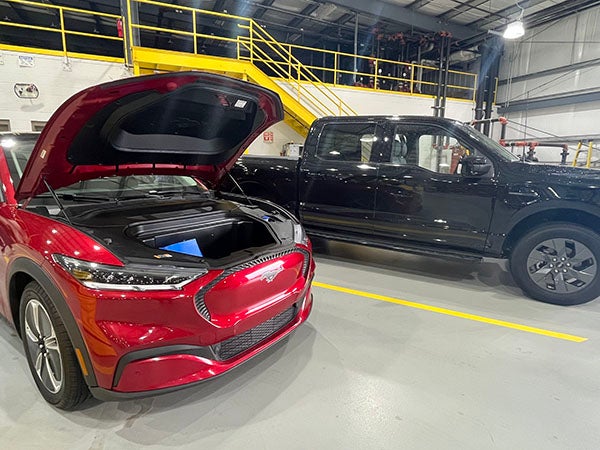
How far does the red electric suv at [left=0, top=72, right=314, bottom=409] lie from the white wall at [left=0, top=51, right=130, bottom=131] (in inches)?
247

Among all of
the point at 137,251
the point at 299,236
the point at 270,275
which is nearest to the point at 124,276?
the point at 137,251

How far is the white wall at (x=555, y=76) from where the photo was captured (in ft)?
36.8

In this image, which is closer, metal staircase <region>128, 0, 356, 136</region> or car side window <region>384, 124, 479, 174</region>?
car side window <region>384, 124, 479, 174</region>

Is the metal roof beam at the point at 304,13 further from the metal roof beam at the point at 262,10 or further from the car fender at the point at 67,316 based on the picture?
the car fender at the point at 67,316

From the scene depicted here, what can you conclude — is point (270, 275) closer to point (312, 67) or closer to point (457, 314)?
point (457, 314)

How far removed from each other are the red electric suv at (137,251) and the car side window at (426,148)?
5.87 ft

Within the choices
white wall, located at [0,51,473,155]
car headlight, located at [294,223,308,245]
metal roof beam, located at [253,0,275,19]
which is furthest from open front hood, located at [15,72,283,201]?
metal roof beam, located at [253,0,275,19]

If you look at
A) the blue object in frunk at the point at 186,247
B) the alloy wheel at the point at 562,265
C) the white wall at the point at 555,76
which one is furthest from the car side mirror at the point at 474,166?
the white wall at the point at 555,76

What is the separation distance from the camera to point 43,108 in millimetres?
7328

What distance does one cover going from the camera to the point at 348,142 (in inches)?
162

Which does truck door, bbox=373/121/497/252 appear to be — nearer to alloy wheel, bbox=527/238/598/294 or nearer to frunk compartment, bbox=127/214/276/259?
alloy wheel, bbox=527/238/598/294

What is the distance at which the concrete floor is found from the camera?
1685mm

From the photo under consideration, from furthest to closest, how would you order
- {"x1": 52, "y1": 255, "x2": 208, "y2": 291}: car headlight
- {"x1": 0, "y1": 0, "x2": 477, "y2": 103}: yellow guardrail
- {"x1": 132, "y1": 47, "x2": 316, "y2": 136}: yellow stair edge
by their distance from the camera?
{"x1": 0, "y1": 0, "x2": 477, "y2": 103}: yellow guardrail, {"x1": 132, "y1": 47, "x2": 316, "y2": 136}: yellow stair edge, {"x1": 52, "y1": 255, "x2": 208, "y2": 291}: car headlight

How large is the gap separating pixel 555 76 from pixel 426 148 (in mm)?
12260
